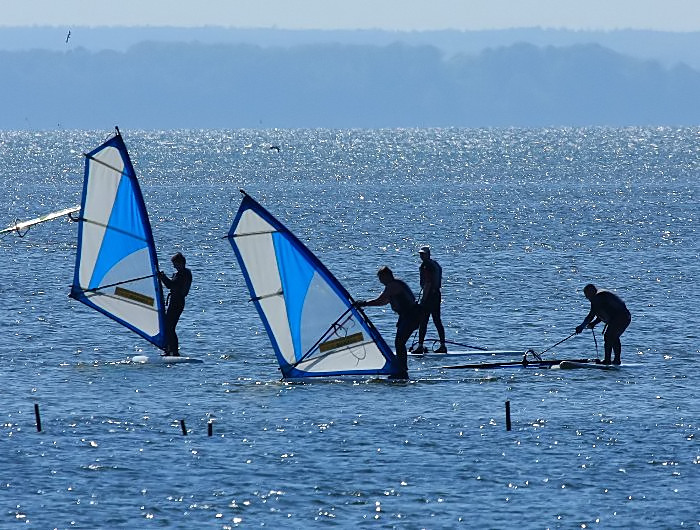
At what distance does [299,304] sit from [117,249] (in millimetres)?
5737

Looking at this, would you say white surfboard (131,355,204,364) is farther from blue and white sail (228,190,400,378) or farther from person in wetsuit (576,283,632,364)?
person in wetsuit (576,283,632,364)

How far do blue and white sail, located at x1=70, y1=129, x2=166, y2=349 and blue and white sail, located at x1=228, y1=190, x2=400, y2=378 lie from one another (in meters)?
4.23

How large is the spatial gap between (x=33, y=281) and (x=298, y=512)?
34.1 meters

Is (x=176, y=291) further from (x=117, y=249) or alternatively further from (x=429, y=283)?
(x=429, y=283)

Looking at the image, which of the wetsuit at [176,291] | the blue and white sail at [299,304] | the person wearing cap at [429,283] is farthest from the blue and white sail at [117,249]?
the person wearing cap at [429,283]

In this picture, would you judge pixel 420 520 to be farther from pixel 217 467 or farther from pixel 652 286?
pixel 652 286

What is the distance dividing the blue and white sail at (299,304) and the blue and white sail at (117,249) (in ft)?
13.9

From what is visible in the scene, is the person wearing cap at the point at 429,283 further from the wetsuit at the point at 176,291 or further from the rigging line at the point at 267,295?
the wetsuit at the point at 176,291

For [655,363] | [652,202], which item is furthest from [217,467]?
[652,202]

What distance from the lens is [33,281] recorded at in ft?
182

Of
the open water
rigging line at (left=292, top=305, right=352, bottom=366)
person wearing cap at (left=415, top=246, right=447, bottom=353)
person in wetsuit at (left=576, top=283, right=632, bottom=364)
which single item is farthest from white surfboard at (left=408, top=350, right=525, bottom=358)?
rigging line at (left=292, top=305, right=352, bottom=366)

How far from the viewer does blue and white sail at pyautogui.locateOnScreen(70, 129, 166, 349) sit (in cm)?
3444

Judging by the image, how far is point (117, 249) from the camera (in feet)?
114

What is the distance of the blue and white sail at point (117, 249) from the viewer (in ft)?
113
